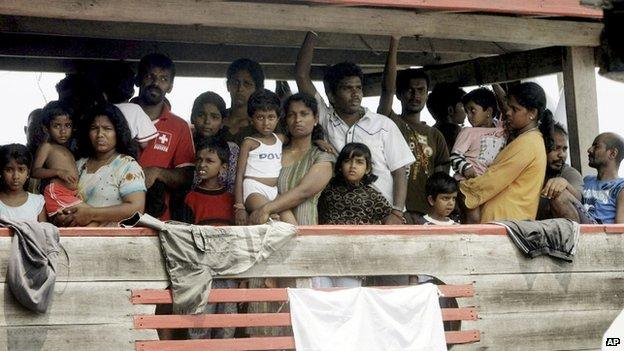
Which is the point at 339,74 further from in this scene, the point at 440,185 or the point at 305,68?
the point at 440,185

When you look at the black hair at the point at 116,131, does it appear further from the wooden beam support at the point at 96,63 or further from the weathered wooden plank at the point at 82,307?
the wooden beam support at the point at 96,63

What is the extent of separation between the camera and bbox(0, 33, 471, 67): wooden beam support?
1085 cm

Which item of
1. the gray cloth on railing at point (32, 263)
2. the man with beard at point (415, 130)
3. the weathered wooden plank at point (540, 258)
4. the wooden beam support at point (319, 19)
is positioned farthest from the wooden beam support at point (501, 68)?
the gray cloth on railing at point (32, 263)

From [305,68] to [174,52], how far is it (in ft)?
6.73

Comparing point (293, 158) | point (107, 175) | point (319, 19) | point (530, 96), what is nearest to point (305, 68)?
point (319, 19)

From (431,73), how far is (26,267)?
5.65 m

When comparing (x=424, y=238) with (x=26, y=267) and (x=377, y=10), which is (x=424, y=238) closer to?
(x=377, y=10)

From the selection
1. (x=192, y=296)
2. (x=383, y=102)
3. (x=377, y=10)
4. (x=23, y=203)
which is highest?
(x=377, y=10)

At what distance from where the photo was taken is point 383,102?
33.5 feet

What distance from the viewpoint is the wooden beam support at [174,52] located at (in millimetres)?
10852

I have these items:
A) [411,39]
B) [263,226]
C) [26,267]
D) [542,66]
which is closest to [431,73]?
[411,39]

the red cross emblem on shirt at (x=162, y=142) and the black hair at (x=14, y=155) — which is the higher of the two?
the red cross emblem on shirt at (x=162, y=142)

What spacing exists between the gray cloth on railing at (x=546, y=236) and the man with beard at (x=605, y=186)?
58cm

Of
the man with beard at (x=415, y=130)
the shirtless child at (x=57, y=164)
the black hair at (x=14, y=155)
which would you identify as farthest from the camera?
the man with beard at (x=415, y=130)
